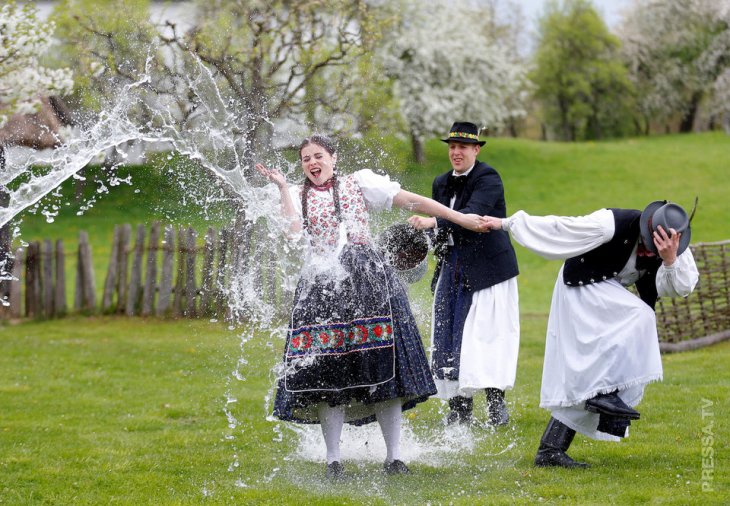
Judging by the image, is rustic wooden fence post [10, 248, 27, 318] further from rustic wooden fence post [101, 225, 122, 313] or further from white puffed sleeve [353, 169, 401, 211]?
white puffed sleeve [353, 169, 401, 211]

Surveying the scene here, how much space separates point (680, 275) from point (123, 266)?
430 inches

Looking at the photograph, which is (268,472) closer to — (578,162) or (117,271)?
(117,271)

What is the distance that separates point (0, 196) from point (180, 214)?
6.92m

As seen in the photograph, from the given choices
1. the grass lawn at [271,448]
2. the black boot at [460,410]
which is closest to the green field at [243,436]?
the grass lawn at [271,448]

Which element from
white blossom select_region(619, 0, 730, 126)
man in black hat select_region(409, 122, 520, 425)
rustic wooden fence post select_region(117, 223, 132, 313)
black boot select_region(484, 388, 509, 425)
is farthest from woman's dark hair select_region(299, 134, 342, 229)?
white blossom select_region(619, 0, 730, 126)

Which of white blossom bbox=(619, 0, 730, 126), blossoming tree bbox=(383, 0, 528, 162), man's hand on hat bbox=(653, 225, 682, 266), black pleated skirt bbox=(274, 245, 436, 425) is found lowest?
black pleated skirt bbox=(274, 245, 436, 425)

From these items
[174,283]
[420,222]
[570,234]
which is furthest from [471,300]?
[174,283]

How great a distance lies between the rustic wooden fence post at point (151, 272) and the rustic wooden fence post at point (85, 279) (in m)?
1.31

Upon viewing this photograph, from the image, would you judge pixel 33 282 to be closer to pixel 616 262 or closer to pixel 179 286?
pixel 179 286

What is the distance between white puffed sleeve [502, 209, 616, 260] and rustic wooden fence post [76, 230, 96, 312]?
11.0m

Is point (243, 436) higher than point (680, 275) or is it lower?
lower

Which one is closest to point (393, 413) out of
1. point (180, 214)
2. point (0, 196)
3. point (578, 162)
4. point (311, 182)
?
point (311, 182)

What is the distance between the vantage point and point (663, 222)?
5305 millimetres

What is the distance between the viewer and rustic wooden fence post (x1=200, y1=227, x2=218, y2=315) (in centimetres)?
1262
